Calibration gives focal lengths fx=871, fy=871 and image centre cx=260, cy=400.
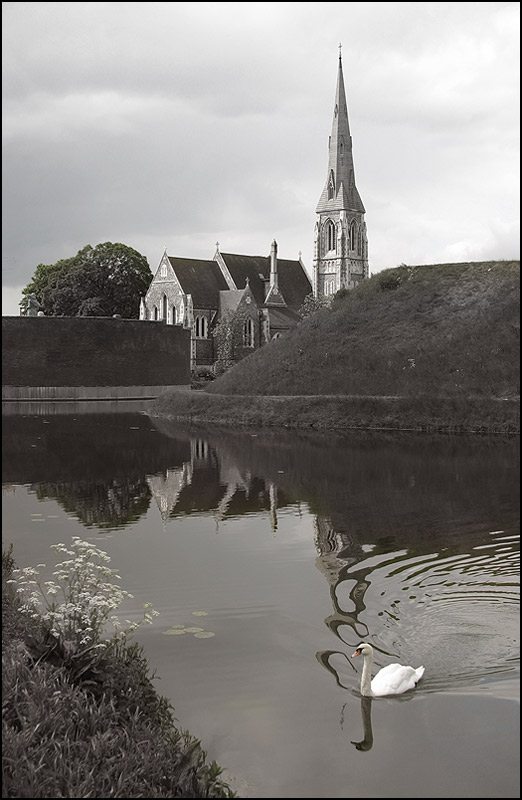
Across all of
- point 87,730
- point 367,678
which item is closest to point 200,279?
point 367,678

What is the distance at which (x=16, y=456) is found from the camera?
19.4m

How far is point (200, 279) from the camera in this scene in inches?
2970

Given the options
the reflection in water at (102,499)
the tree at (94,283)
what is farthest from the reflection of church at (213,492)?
the tree at (94,283)

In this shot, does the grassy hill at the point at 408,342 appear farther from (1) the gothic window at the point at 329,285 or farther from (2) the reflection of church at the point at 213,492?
(1) the gothic window at the point at 329,285

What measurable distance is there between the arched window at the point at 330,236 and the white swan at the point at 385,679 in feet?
272

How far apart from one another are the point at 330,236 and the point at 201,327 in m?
21.2

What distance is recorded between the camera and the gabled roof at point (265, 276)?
77.2m

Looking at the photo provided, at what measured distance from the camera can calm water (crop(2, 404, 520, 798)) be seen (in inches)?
208

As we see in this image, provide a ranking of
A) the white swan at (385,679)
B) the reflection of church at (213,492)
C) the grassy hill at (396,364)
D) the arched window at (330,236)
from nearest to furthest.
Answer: the white swan at (385,679)
the reflection of church at (213,492)
the grassy hill at (396,364)
the arched window at (330,236)

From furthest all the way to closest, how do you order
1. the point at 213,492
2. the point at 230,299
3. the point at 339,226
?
1. the point at 339,226
2. the point at 230,299
3. the point at 213,492

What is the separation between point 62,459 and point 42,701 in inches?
588

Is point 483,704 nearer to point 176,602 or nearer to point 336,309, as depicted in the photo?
point 176,602

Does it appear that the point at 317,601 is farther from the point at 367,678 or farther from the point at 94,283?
the point at 94,283

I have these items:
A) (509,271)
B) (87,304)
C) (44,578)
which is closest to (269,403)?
(509,271)
